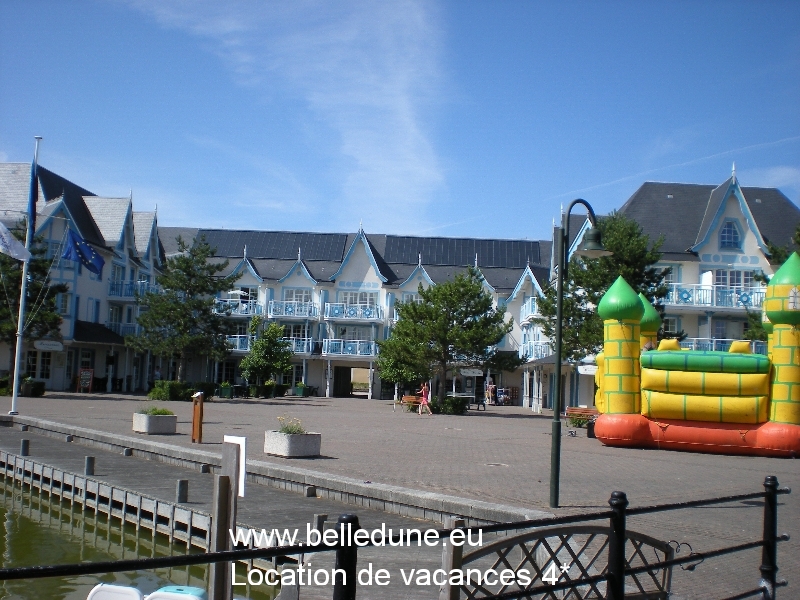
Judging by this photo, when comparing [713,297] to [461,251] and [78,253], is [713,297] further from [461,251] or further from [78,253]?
[461,251]

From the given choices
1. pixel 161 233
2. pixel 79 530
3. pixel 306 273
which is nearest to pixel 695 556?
pixel 79 530

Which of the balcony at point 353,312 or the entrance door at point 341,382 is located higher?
the balcony at point 353,312

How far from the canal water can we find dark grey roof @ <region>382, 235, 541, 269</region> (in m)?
51.1

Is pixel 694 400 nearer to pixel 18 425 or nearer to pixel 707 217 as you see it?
pixel 18 425

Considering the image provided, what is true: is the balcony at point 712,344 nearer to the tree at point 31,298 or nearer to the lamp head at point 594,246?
the lamp head at point 594,246

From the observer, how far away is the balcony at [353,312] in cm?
5944

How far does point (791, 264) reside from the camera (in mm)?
21094

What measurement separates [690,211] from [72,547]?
3718cm

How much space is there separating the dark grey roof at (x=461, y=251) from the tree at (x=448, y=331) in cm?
2475

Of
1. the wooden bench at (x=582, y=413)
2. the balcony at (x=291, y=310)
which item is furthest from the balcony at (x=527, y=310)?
the wooden bench at (x=582, y=413)

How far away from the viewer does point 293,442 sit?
1703 cm

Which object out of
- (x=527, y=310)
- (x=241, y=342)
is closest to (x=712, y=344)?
(x=527, y=310)

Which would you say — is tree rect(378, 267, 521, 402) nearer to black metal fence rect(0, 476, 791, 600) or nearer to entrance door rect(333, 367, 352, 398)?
entrance door rect(333, 367, 352, 398)

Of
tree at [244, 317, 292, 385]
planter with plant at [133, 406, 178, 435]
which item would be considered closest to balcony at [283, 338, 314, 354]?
tree at [244, 317, 292, 385]
